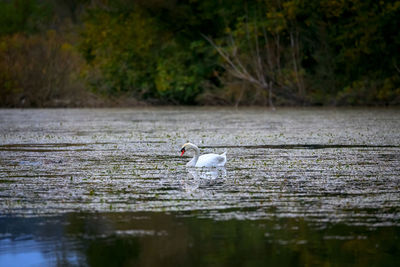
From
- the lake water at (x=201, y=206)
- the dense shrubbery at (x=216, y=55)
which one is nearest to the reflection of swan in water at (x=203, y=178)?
the lake water at (x=201, y=206)

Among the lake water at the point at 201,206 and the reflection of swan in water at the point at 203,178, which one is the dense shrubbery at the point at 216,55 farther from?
the reflection of swan in water at the point at 203,178

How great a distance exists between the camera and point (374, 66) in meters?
41.7

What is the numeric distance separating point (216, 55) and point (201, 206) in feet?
134

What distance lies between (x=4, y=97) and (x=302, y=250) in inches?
1557

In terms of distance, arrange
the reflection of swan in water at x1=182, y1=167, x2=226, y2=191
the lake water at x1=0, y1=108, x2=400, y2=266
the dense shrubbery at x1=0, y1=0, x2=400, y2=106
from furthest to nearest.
Result: the dense shrubbery at x1=0, y1=0, x2=400, y2=106, the reflection of swan in water at x1=182, y1=167, x2=226, y2=191, the lake water at x1=0, y1=108, x2=400, y2=266

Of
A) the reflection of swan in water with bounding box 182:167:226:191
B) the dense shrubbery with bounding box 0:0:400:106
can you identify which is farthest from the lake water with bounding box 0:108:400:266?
the dense shrubbery with bounding box 0:0:400:106

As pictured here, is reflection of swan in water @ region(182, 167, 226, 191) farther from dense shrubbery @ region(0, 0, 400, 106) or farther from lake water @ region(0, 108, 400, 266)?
dense shrubbery @ region(0, 0, 400, 106)

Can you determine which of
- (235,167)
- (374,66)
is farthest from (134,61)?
(235,167)

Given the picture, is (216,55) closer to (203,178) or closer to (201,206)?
(203,178)

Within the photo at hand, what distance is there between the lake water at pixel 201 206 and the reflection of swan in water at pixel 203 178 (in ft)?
0.08

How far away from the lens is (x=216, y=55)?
49344mm

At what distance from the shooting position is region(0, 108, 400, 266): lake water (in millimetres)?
6664

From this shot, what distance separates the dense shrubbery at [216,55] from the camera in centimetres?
4081

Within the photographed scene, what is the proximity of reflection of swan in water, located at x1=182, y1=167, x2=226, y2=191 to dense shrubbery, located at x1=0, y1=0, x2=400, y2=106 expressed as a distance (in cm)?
2807
